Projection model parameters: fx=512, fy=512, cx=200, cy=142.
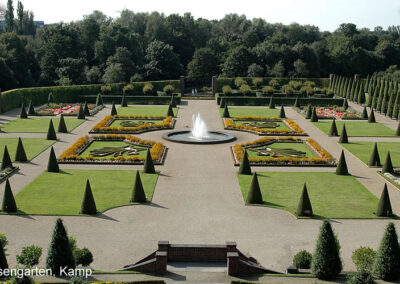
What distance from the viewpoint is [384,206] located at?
25.9 meters

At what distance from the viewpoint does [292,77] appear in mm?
94125

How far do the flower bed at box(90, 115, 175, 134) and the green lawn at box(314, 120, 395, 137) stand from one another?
1558cm

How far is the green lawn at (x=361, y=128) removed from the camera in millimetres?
49125

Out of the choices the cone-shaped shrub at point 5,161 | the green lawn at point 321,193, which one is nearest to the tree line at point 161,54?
the cone-shaped shrub at point 5,161

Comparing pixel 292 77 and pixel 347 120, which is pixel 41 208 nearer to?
pixel 347 120

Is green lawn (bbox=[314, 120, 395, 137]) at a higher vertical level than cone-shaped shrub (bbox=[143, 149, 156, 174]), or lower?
higher

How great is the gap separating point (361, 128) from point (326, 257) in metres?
36.7

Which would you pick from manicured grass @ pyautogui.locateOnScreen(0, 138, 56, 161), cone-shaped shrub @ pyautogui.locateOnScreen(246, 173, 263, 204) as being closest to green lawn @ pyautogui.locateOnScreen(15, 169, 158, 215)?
cone-shaped shrub @ pyautogui.locateOnScreen(246, 173, 263, 204)

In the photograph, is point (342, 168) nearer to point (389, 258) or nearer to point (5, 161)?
point (389, 258)

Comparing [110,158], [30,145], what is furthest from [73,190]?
[30,145]

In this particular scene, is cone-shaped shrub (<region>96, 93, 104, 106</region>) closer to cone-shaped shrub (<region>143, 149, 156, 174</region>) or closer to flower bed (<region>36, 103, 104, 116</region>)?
flower bed (<region>36, 103, 104, 116</region>)

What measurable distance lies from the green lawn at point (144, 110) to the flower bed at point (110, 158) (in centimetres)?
1755

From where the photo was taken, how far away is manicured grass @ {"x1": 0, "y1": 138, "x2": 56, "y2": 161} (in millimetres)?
38675

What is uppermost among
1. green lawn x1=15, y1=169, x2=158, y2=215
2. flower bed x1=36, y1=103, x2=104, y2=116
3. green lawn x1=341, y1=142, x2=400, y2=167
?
green lawn x1=341, y1=142, x2=400, y2=167
